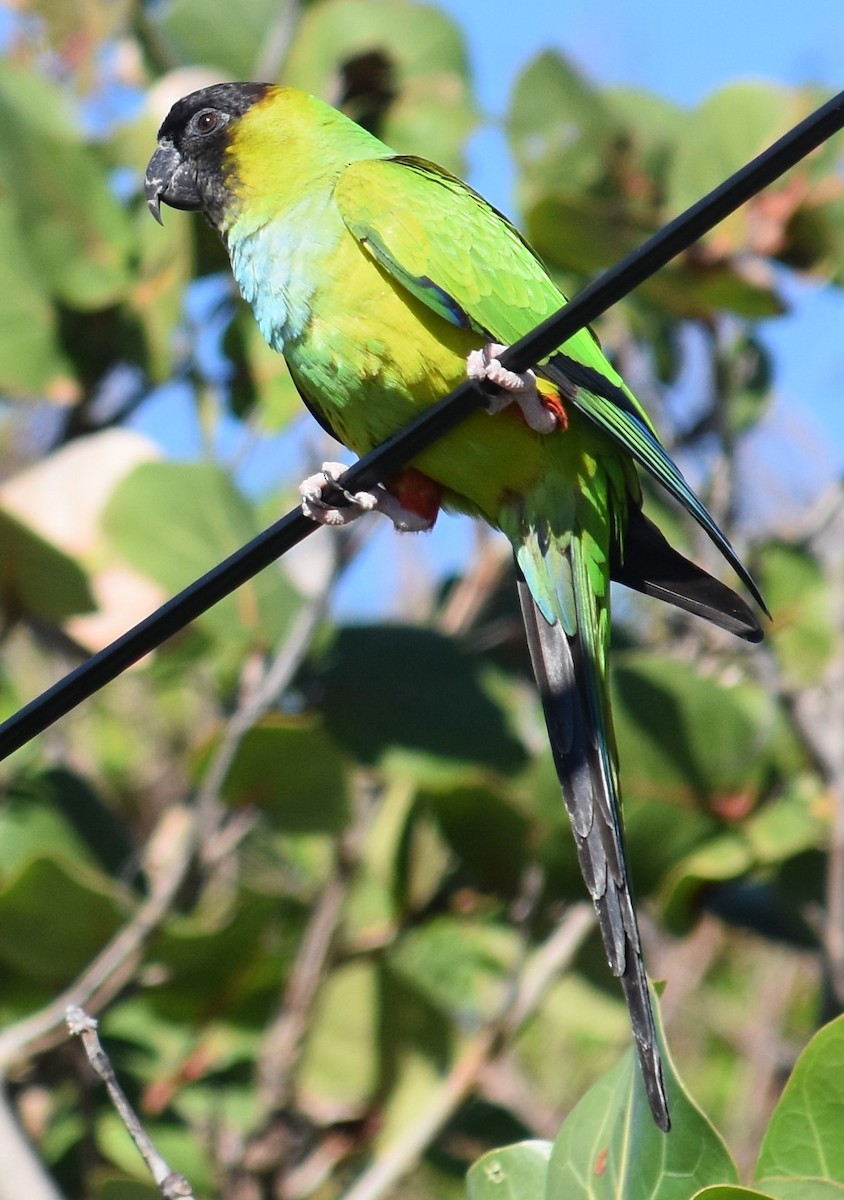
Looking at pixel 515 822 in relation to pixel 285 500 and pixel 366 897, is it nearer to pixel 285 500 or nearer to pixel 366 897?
pixel 366 897

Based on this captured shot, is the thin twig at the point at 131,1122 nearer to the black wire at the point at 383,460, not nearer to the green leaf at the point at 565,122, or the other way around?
the black wire at the point at 383,460

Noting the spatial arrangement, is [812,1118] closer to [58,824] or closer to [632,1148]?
[632,1148]

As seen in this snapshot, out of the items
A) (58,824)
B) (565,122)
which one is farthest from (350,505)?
(565,122)

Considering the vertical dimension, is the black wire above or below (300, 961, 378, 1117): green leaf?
above

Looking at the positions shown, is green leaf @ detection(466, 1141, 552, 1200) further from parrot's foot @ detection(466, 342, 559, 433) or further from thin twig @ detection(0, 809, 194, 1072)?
thin twig @ detection(0, 809, 194, 1072)

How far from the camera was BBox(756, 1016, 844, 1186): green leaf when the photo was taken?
6.87 feet

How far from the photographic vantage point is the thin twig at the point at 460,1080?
3.87 meters

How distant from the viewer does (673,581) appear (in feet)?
→ 10.2

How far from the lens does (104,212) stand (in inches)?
186

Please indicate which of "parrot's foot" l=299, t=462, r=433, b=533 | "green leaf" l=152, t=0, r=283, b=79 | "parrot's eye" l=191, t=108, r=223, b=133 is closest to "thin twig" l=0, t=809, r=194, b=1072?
"parrot's foot" l=299, t=462, r=433, b=533

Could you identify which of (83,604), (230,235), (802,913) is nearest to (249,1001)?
(83,604)

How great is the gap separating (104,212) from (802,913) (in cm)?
300

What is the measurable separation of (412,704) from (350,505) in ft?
3.66

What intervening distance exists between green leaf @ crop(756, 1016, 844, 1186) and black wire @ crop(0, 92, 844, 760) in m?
1.03
